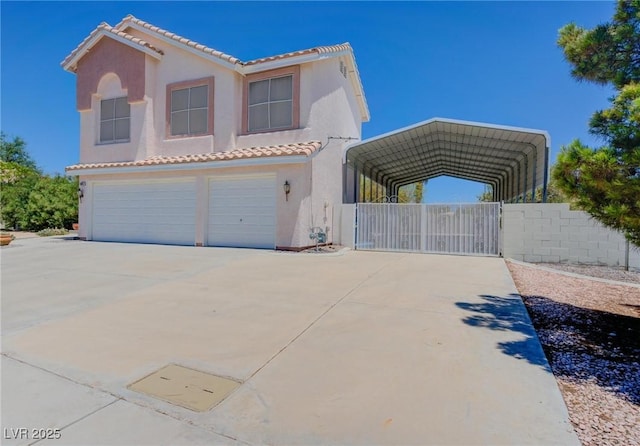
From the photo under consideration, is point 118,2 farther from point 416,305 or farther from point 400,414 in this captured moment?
point 400,414

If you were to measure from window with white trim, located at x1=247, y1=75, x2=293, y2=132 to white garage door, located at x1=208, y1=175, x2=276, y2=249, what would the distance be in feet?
8.65

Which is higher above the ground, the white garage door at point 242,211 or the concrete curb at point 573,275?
the white garage door at point 242,211

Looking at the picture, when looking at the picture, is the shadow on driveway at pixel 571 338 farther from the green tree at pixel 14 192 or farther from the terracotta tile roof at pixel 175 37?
the green tree at pixel 14 192

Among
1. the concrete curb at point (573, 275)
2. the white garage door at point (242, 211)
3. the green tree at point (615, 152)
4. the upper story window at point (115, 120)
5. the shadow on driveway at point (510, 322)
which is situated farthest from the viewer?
the upper story window at point (115, 120)

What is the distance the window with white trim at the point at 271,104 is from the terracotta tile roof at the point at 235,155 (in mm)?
1108

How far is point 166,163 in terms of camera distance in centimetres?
1370

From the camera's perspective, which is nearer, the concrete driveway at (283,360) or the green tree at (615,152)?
the concrete driveway at (283,360)

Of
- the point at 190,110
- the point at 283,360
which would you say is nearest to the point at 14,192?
the point at 190,110

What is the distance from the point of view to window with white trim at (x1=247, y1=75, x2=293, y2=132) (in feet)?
45.0

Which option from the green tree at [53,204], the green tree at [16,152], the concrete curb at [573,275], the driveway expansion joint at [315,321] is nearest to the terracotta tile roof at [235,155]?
the driveway expansion joint at [315,321]

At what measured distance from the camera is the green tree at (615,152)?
397 centimetres

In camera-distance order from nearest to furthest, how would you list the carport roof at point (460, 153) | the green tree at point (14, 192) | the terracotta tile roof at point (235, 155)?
the terracotta tile roof at point (235, 155), the carport roof at point (460, 153), the green tree at point (14, 192)

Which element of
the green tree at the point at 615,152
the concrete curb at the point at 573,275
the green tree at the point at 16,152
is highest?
the green tree at the point at 16,152

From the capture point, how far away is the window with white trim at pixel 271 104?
45.0 feet
